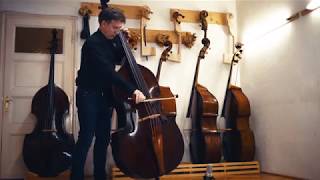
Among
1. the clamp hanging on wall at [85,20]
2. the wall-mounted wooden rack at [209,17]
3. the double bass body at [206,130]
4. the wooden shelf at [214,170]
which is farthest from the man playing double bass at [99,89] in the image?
the wall-mounted wooden rack at [209,17]

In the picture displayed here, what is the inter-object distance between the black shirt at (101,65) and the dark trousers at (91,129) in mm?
60

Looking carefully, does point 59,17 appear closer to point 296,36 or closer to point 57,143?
point 57,143

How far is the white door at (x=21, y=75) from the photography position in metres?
3.68

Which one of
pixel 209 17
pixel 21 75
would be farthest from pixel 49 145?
pixel 209 17

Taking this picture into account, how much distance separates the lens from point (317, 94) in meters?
2.92

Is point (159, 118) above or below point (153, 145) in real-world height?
above

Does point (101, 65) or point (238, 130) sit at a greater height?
point (101, 65)

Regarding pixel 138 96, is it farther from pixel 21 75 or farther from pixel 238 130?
pixel 21 75

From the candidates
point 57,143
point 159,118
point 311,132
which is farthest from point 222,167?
→ point 57,143

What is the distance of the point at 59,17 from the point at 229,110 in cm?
221

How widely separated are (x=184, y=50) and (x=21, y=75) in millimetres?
1919

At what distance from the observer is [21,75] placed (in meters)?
3.80

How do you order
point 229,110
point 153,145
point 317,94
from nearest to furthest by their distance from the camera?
point 153,145 < point 317,94 < point 229,110

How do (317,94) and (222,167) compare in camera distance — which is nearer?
(317,94)
